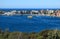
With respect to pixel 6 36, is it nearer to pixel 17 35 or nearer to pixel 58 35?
pixel 17 35

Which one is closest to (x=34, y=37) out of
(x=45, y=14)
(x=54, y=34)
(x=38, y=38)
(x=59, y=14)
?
(x=38, y=38)

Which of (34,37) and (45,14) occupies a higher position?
(34,37)

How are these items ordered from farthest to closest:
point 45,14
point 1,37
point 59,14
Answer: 1. point 45,14
2. point 59,14
3. point 1,37

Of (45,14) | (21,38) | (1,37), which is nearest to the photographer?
(21,38)

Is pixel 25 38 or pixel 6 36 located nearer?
pixel 25 38

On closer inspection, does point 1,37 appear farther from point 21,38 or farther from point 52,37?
point 52,37

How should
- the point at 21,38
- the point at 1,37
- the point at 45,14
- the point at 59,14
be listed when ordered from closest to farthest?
the point at 21,38 → the point at 1,37 → the point at 59,14 → the point at 45,14

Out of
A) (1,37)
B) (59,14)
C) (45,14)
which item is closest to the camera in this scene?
(1,37)

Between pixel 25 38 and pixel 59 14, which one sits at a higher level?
pixel 25 38

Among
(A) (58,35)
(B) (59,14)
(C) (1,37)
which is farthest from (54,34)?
(B) (59,14)
